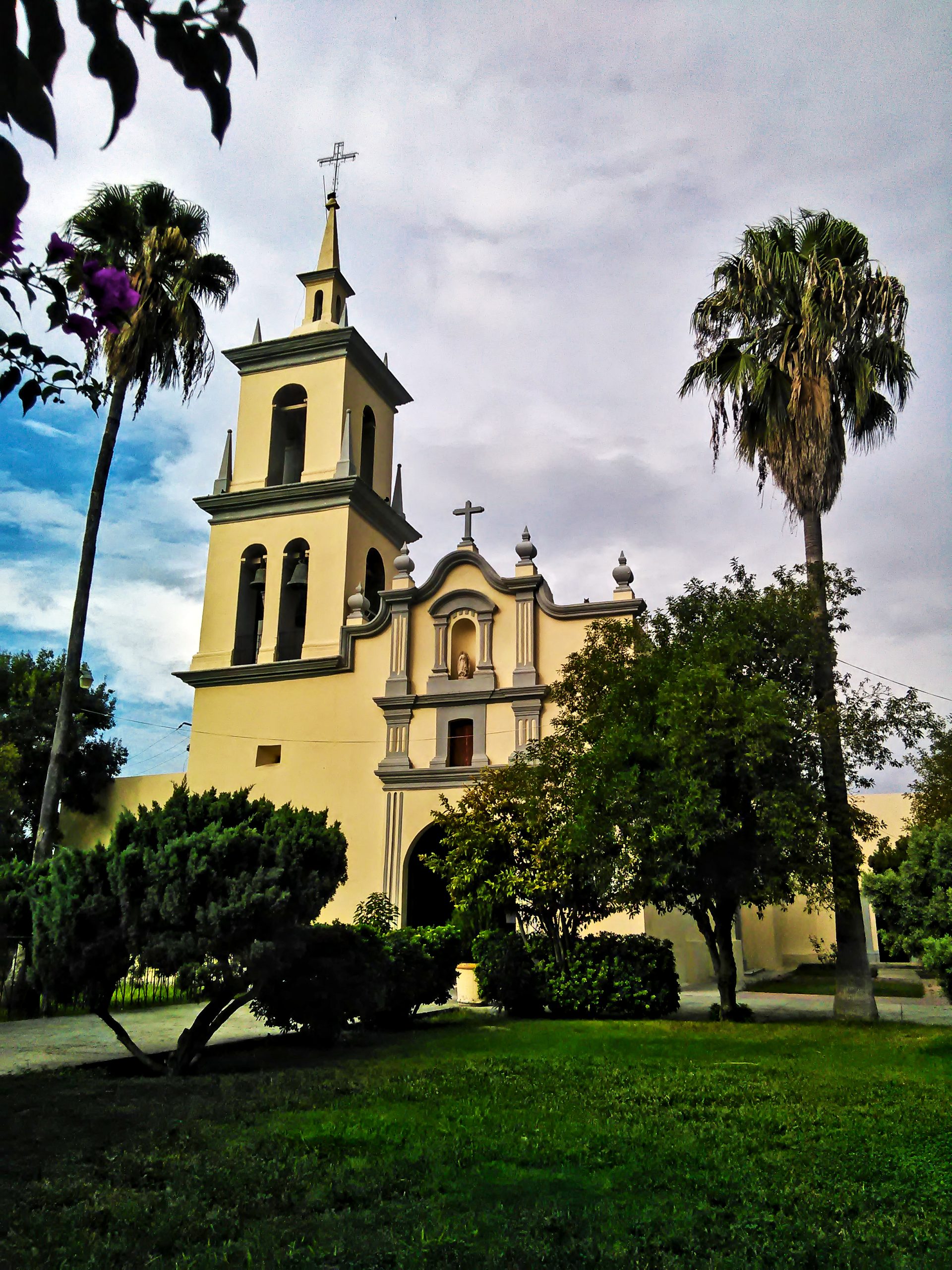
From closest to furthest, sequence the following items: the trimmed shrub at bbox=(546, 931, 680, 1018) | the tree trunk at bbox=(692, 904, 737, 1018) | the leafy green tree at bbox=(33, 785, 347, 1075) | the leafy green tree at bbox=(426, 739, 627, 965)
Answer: the leafy green tree at bbox=(33, 785, 347, 1075)
the tree trunk at bbox=(692, 904, 737, 1018)
the trimmed shrub at bbox=(546, 931, 680, 1018)
the leafy green tree at bbox=(426, 739, 627, 965)

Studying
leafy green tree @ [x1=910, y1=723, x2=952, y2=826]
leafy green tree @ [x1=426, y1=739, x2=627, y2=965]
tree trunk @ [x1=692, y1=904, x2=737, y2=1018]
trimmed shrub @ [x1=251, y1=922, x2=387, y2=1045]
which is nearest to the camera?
trimmed shrub @ [x1=251, y1=922, x2=387, y2=1045]

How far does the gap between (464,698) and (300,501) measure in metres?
7.35

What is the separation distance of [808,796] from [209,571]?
18.2 m

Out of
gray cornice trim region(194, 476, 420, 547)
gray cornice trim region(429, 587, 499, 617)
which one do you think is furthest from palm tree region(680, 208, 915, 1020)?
gray cornice trim region(194, 476, 420, 547)

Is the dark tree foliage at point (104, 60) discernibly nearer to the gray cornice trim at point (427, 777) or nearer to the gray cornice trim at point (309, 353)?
the gray cornice trim at point (427, 777)

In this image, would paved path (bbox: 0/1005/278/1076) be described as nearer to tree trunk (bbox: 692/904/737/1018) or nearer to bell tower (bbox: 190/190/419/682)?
tree trunk (bbox: 692/904/737/1018)

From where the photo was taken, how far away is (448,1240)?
13.1 feet

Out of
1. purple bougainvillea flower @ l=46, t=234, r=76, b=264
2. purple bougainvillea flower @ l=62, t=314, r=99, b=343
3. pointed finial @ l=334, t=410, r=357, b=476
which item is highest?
pointed finial @ l=334, t=410, r=357, b=476

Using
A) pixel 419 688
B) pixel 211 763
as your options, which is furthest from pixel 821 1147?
pixel 211 763

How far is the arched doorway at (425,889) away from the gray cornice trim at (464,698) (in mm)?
2834

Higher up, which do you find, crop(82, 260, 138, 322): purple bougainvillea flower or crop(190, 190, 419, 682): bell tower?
Answer: crop(190, 190, 419, 682): bell tower

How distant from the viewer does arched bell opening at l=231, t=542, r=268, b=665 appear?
25.9 meters

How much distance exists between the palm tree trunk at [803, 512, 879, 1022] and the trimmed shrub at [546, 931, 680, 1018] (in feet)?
7.89

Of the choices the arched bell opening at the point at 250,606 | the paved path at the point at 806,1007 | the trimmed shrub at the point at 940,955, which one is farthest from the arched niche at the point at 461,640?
the trimmed shrub at the point at 940,955
